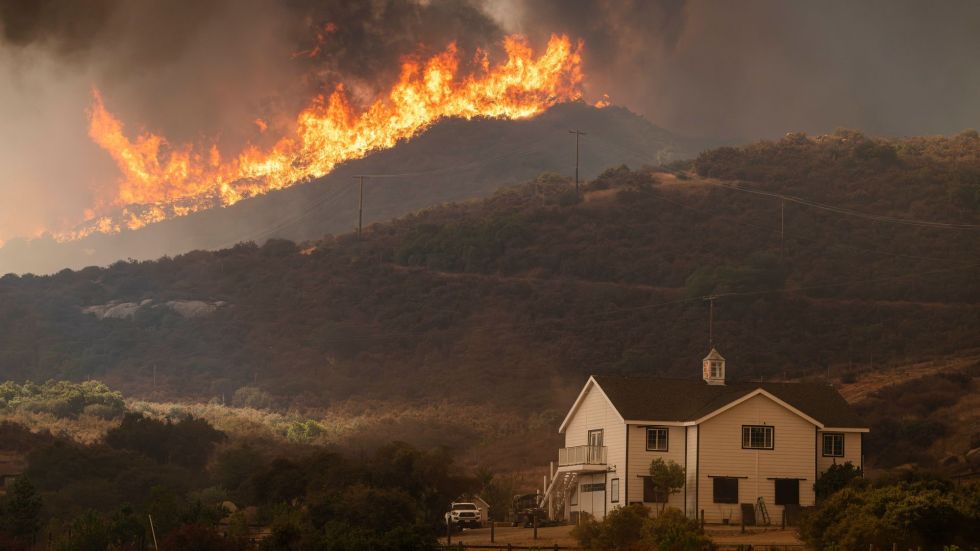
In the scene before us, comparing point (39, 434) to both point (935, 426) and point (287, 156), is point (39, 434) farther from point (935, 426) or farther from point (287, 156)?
point (287, 156)

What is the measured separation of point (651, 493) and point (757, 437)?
15.4 feet

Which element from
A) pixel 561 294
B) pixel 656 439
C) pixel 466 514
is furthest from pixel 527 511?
pixel 561 294

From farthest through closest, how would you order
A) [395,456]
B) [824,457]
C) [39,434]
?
[39,434] < [395,456] < [824,457]

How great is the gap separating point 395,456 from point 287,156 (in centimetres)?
13086

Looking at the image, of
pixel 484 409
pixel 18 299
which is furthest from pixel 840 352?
pixel 18 299

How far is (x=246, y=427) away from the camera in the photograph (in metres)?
95.2

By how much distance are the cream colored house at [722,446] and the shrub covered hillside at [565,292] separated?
4500 centimetres

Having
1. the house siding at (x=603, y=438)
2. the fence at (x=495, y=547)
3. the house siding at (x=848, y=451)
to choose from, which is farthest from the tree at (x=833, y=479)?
the fence at (x=495, y=547)

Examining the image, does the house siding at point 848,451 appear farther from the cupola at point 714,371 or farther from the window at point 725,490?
the cupola at point 714,371

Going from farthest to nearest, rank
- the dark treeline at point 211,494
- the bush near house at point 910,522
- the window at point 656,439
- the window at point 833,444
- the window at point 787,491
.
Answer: the window at point 833,444 → the window at point 656,439 → the window at point 787,491 → the dark treeline at point 211,494 → the bush near house at point 910,522

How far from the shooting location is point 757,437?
2159 inches

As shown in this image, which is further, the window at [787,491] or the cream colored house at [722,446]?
the window at [787,491]

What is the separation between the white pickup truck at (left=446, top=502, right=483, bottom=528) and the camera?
57.5m

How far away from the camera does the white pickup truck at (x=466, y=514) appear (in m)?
57.5
